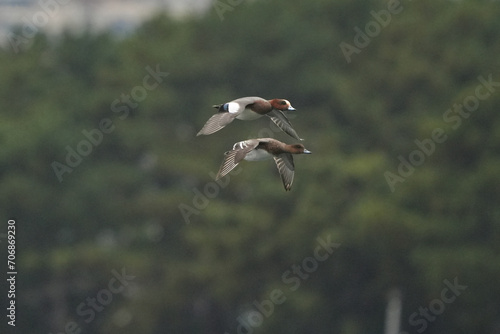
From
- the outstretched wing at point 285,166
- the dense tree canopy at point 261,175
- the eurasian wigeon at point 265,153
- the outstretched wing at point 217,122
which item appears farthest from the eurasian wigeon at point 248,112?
the dense tree canopy at point 261,175

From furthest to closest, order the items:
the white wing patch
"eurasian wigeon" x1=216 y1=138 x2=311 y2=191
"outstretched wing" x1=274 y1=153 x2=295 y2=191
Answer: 1. "outstretched wing" x1=274 y1=153 x2=295 y2=191
2. the white wing patch
3. "eurasian wigeon" x1=216 y1=138 x2=311 y2=191

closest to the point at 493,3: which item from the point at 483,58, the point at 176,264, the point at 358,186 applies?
the point at 483,58

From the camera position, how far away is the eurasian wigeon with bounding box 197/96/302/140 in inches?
568

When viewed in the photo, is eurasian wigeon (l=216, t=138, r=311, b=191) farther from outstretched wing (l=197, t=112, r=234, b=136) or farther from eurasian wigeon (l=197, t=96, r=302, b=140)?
outstretched wing (l=197, t=112, r=234, b=136)

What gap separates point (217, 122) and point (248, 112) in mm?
526

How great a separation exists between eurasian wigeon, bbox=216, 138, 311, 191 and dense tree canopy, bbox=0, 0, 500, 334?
27310 mm

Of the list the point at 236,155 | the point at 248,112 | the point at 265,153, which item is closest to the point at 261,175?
the point at 265,153

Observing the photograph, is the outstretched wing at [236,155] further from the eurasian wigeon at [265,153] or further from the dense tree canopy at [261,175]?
the dense tree canopy at [261,175]

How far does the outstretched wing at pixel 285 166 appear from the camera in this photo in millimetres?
15406

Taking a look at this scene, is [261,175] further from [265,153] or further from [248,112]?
[248,112]

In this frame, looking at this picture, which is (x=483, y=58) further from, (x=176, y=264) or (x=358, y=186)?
(x=176, y=264)

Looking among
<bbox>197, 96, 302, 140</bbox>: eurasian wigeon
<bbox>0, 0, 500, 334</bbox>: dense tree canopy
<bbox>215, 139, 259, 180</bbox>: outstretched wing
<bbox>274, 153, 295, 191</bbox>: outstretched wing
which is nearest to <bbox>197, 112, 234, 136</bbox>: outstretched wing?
<bbox>197, 96, 302, 140</bbox>: eurasian wigeon

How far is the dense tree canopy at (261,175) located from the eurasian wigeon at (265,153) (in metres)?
27.3

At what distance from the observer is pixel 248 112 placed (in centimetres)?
1485
